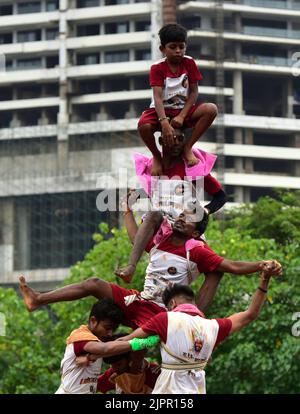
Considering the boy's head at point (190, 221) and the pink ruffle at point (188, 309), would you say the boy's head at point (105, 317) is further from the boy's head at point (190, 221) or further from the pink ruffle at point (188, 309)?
the boy's head at point (190, 221)

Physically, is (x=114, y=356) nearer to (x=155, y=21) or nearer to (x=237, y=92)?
(x=155, y=21)

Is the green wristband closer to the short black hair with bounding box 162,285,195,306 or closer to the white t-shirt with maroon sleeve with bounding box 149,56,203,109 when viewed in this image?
the short black hair with bounding box 162,285,195,306

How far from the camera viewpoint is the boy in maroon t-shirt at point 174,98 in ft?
54.5

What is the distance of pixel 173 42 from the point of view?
1658cm

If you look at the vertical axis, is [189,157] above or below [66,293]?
above

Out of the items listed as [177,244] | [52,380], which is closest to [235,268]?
[177,244]

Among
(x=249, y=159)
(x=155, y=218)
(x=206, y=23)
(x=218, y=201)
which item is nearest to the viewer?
(x=155, y=218)

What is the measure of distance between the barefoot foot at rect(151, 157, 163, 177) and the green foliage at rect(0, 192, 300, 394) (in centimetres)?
1796

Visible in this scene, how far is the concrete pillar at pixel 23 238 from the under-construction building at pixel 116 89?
66 millimetres

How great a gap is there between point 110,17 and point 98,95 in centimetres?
597

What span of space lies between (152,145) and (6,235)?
285 ft

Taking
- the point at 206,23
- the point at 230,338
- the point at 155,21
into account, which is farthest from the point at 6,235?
the point at 230,338

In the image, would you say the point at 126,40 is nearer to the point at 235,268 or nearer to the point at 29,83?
the point at 29,83

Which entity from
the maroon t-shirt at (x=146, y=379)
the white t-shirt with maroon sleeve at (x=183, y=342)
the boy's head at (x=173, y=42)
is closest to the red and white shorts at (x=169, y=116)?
the boy's head at (x=173, y=42)
